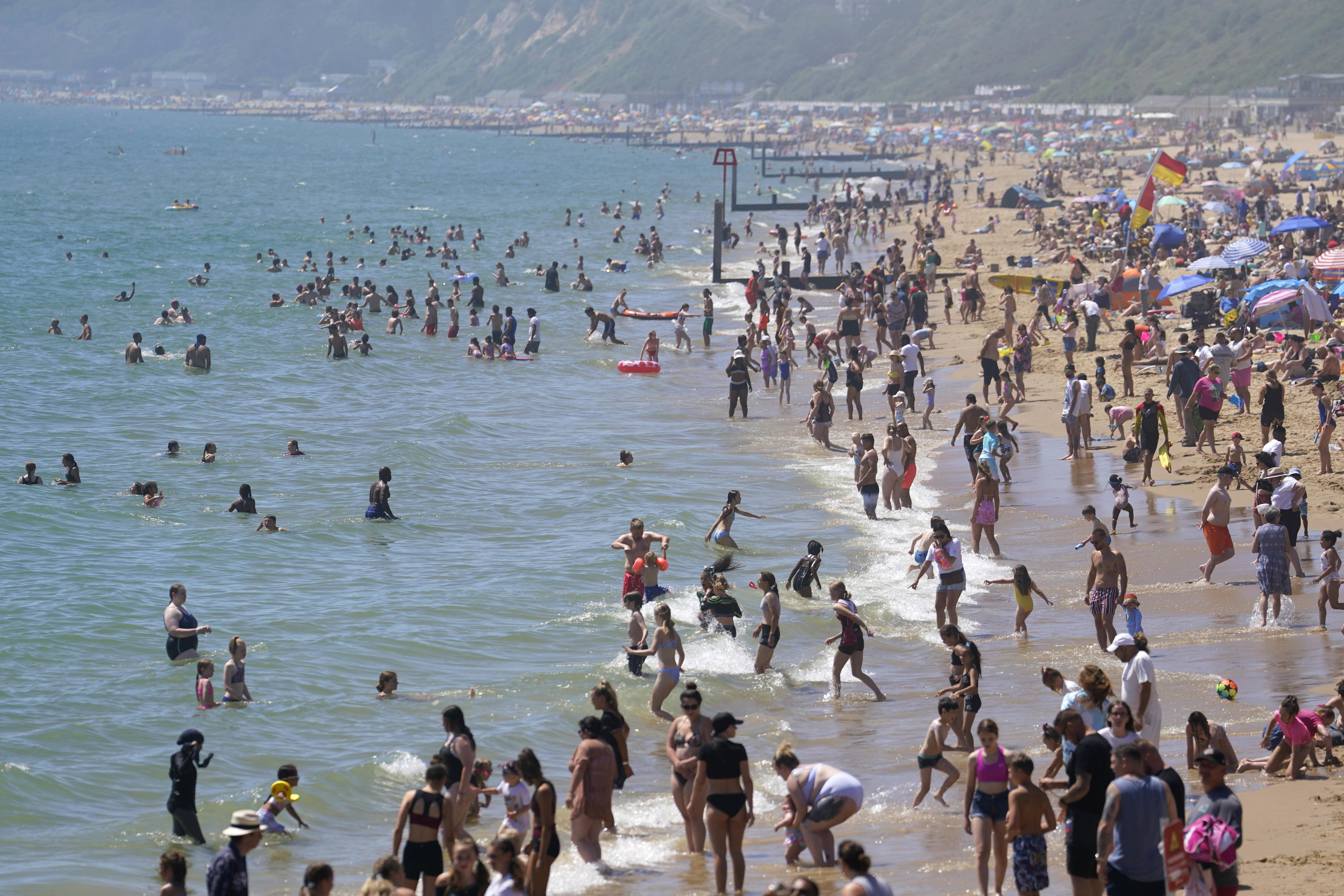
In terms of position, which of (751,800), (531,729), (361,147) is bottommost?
(531,729)

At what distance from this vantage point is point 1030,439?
2248 cm

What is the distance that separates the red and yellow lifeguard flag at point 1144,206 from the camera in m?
34.2

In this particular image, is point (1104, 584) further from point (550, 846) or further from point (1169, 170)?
point (1169, 170)

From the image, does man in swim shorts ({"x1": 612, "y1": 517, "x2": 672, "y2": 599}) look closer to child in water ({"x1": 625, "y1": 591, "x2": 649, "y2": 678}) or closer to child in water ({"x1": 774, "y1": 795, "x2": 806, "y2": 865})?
child in water ({"x1": 625, "y1": 591, "x2": 649, "y2": 678})

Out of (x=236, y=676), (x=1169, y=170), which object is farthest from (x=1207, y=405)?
(x=1169, y=170)

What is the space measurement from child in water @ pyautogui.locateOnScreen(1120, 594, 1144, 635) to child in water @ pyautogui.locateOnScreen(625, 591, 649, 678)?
4405 mm

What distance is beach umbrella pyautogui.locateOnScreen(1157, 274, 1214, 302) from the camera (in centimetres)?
2714

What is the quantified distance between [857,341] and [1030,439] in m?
8.24

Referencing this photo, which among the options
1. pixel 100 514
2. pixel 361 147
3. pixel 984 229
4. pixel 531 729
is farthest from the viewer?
pixel 361 147

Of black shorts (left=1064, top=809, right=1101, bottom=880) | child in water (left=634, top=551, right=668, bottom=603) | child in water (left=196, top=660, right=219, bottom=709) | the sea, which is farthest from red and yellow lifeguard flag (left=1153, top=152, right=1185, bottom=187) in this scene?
black shorts (left=1064, top=809, right=1101, bottom=880)

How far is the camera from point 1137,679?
31.8 ft

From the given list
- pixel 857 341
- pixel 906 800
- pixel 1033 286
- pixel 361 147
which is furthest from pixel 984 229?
pixel 361 147

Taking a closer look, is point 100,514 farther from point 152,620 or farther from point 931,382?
→ point 931,382

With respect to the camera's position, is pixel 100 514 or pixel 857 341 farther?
pixel 857 341
